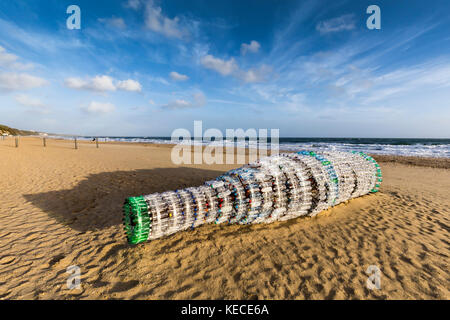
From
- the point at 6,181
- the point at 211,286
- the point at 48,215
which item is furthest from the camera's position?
the point at 6,181

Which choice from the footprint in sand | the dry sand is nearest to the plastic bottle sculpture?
the dry sand

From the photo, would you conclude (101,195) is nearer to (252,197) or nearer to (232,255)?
(232,255)

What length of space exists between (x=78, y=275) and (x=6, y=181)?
9202 mm

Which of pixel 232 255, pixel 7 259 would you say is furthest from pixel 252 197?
pixel 7 259

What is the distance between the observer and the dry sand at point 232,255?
3064 mm

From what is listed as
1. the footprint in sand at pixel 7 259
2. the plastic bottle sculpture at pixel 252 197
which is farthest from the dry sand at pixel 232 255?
the plastic bottle sculpture at pixel 252 197

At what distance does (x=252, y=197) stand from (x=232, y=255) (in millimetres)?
1305

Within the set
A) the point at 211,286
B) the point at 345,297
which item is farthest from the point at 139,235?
the point at 345,297

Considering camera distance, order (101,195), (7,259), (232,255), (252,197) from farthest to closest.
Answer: (101,195)
(252,197)
(232,255)
(7,259)

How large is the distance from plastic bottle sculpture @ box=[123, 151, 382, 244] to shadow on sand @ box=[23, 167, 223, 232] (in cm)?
221

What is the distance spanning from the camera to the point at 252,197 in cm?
442
